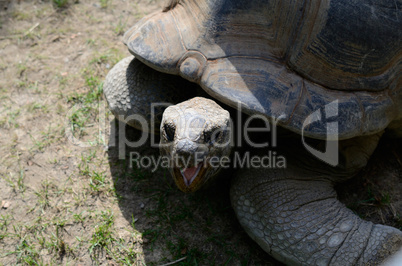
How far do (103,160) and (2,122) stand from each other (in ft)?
3.38

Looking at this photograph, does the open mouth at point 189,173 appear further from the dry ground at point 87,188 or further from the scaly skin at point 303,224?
the dry ground at point 87,188

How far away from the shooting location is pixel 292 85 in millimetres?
2576

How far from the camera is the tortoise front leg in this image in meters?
2.59

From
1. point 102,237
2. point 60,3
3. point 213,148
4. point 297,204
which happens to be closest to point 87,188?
point 102,237

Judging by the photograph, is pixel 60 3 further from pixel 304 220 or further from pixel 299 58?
pixel 304 220

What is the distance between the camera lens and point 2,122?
3.62 metres

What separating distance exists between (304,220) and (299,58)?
109 cm

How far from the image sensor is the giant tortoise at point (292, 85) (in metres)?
2.54

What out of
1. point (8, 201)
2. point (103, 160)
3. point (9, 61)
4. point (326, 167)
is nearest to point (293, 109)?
point (326, 167)

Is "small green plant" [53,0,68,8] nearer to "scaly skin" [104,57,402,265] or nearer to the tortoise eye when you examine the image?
"scaly skin" [104,57,402,265]

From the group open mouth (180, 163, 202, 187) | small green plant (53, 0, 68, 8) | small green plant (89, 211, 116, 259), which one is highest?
open mouth (180, 163, 202, 187)

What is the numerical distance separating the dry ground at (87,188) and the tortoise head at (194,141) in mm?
667

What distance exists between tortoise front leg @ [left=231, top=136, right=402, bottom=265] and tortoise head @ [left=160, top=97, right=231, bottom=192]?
1.40ft

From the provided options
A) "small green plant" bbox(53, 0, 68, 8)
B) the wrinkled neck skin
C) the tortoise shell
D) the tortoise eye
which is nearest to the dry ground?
the wrinkled neck skin
